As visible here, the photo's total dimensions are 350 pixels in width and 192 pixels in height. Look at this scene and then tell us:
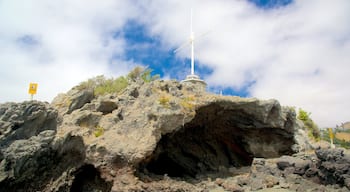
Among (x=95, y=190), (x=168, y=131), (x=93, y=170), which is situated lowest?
(x=95, y=190)

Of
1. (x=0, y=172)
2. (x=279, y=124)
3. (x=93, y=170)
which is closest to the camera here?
(x=0, y=172)

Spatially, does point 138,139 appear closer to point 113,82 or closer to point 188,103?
point 188,103

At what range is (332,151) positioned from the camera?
516 inches

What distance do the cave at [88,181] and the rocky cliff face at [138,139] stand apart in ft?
0.13

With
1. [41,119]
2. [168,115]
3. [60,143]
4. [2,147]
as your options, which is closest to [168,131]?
[168,115]

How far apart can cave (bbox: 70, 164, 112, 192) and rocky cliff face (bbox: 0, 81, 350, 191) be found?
0.04 metres

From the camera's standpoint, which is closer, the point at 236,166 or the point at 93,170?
the point at 93,170

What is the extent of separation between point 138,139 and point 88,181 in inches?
105

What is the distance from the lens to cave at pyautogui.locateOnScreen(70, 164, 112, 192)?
11781mm

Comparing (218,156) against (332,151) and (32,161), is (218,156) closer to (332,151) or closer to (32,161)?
(332,151)

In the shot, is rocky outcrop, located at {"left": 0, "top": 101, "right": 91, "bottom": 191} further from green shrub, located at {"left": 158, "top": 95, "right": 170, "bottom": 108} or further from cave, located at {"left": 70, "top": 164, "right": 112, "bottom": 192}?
green shrub, located at {"left": 158, "top": 95, "right": 170, "bottom": 108}

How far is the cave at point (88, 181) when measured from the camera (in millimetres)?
11781

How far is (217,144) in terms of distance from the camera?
17453 mm

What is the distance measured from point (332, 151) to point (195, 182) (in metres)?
6.14
